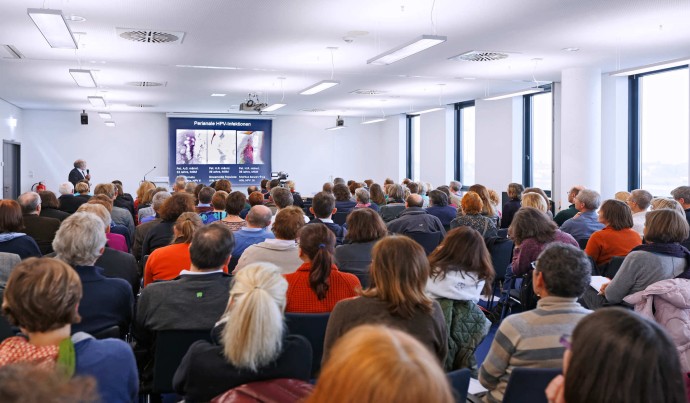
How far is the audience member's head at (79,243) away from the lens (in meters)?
2.97

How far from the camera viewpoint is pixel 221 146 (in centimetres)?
1775

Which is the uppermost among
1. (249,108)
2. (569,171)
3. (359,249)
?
(249,108)

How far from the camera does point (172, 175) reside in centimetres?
1752

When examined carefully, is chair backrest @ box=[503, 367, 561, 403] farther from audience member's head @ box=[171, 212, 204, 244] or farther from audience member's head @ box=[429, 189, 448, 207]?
audience member's head @ box=[429, 189, 448, 207]

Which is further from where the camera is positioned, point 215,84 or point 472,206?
point 215,84

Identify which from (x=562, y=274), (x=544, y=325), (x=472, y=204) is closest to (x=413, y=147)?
(x=472, y=204)

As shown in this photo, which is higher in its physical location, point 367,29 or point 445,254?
point 367,29

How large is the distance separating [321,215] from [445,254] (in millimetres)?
2574

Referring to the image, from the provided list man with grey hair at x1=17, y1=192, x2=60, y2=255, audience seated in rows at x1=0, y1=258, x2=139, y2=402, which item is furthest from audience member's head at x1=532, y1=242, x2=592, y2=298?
man with grey hair at x1=17, y1=192, x2=60, y2=255

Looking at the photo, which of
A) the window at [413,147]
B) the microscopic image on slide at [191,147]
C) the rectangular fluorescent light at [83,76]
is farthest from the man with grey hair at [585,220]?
the microscopic image on slide at [191,147]

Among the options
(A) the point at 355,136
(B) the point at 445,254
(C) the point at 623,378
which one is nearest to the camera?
(C) the point at 623,378

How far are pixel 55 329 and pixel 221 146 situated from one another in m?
16.2

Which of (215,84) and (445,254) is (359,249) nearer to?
(445,254)

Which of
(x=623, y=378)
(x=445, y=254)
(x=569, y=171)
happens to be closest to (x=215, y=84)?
(x=569, y=171)
